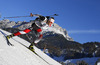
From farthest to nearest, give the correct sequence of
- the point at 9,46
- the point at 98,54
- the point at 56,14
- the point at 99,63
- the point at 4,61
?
the point at 98,54
the point at 99,63
the point at 56,14
the point at 9,46
the point at 4,61

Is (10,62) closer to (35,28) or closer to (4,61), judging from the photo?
(4,61)

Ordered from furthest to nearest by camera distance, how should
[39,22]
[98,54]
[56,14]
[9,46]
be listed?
[98,54] → [56,14] → [39,22] → [9,46]

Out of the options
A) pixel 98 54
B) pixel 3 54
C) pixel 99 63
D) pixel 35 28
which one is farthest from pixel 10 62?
pixel 98 54

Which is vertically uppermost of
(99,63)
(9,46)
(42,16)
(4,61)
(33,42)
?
(99,63)

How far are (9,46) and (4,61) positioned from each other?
1676mm

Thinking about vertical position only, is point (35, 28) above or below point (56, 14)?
below

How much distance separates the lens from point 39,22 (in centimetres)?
826

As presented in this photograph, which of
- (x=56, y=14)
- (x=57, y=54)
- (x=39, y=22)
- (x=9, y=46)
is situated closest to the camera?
(x=9, y=46)

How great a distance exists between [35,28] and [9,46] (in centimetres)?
244

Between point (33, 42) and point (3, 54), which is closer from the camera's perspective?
point (3, 54)

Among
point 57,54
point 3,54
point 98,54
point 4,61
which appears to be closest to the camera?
point 4,61

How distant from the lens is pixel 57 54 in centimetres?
19950

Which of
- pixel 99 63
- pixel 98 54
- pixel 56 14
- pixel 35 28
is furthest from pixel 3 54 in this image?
pixel 98 54

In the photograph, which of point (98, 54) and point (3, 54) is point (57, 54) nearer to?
point (98, 54)
